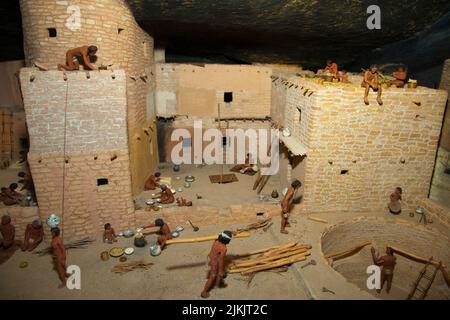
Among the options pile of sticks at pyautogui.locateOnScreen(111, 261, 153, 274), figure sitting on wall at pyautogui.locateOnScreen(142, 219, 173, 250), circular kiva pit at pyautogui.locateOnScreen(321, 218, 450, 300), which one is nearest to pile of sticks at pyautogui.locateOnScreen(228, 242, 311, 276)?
circular kiva pit at pyautogui.locateOnScreen(321, 218, 450, 300)

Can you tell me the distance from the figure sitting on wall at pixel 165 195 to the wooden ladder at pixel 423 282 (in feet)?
29.5

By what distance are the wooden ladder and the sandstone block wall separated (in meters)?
10.3

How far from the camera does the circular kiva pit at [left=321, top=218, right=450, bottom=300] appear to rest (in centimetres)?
1051

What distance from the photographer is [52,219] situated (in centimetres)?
887

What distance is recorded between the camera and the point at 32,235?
32.1 feet

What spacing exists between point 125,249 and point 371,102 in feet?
30.5

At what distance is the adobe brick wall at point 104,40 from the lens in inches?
386

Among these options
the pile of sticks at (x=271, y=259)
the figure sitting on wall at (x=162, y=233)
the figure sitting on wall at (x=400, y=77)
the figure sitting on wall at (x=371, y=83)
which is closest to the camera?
the pile of sticks at (x=271, y=259)

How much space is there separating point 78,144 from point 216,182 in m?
A: 6.16

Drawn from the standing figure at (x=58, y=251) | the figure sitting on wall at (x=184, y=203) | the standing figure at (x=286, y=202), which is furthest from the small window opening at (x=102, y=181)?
the standing figure at (x=286, y=202)

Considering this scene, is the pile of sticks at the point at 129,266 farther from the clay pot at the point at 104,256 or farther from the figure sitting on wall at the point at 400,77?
the figure sitting on wall at the point at 400,77
